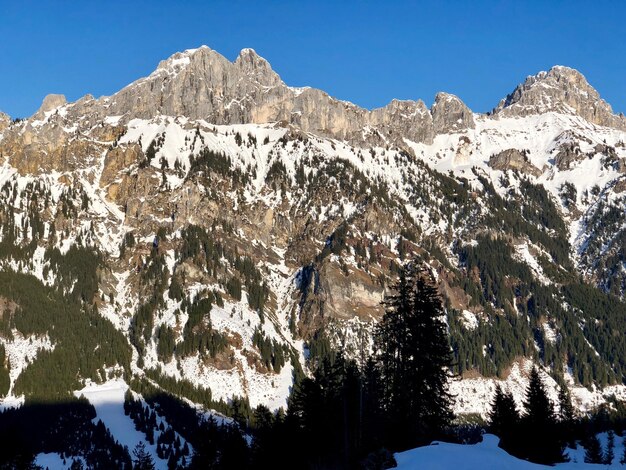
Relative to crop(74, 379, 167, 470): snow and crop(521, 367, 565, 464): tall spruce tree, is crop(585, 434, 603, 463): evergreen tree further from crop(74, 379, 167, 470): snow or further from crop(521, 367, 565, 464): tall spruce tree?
crop(74, 379, 167, 470): snow

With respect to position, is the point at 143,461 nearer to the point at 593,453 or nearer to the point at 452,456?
the point at 593,453

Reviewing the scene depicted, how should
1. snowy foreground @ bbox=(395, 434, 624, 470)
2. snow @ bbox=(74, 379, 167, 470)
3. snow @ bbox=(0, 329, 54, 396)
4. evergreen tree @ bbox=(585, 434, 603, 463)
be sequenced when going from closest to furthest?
snowy foreground @ bbox=(395, 434, 624, 470) < evergreen tree @ bbox=(585, 434, 603, 463) < snow @ bbox=(74, 379, 167, 470) < snow @ bbox=(0, 329, 54, 396)

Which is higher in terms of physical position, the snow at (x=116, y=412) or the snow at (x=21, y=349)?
the snow at (x=21, y=349)

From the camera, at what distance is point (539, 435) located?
183 ft

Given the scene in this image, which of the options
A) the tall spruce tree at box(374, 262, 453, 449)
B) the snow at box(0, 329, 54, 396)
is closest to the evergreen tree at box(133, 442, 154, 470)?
the tall spruce tree at box(374, 262, 453, 449)

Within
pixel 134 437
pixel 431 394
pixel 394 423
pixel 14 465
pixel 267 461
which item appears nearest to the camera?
pixel 394 423

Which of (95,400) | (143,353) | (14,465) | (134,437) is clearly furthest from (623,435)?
(143,353)

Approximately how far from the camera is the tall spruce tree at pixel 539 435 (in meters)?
47.4

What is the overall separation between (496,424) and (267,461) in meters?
25.4

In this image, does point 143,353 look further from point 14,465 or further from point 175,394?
point 14,465

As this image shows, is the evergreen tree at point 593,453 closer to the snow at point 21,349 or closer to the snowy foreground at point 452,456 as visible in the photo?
the snowy foreground at point 452,456

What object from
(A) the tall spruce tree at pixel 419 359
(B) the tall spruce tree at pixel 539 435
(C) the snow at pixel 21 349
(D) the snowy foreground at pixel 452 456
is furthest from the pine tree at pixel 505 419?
(C) the snow at pixel 21 349

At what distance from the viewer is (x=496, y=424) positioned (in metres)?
77.6

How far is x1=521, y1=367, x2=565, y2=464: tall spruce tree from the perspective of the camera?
4737 centimetres
